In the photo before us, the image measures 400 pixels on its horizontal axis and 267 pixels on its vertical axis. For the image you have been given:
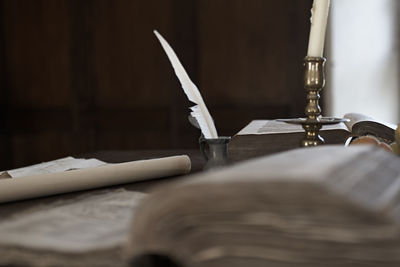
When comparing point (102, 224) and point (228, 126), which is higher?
point (102, 224)

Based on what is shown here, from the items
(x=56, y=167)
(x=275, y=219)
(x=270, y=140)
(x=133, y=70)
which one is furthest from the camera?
(x=133, y=70)

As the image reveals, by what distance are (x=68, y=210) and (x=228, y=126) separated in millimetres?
2993

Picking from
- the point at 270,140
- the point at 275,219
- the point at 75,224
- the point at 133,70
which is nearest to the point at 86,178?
the point at 75,224

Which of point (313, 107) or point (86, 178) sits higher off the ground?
point (313, 107)

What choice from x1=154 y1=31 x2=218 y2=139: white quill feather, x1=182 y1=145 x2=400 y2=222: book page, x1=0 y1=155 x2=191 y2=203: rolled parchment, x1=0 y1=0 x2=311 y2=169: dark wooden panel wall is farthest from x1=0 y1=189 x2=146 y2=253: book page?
x1=0 y1=0 x2=311 y2=169: dark wooden panel wall

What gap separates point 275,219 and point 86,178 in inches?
21.5

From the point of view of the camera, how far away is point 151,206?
0.48 meters

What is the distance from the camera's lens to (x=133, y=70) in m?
3.94

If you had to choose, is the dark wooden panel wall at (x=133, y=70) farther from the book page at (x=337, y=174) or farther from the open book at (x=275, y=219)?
the open book at (x=275, y=219)

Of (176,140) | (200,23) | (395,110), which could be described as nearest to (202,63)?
(200,23)

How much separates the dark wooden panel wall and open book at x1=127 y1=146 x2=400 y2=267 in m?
3.20

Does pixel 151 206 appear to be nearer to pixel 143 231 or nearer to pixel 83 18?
pixel 143 231

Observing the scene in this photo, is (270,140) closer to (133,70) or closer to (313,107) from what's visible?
(313,107)

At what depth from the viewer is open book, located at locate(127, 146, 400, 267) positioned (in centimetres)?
43
